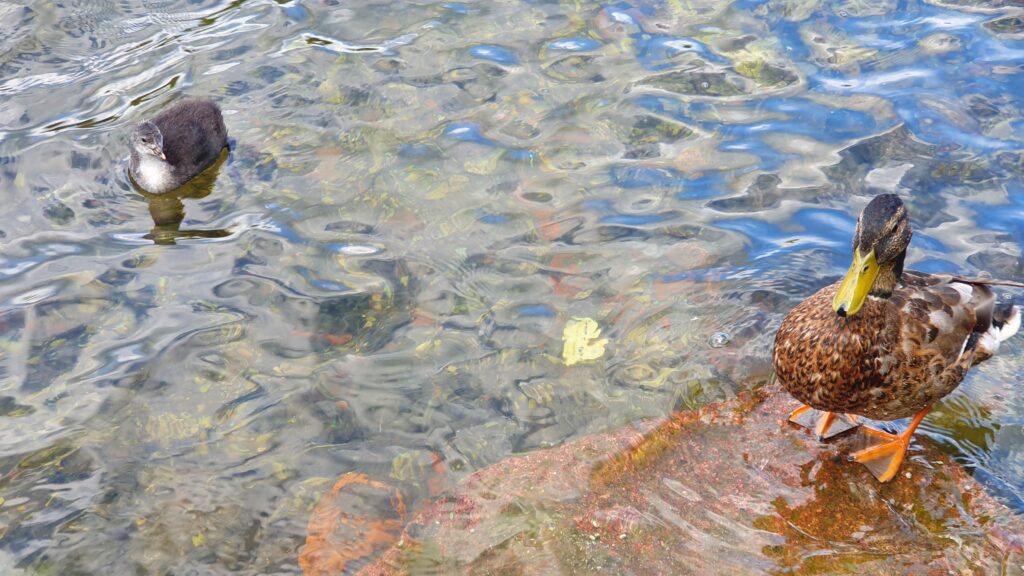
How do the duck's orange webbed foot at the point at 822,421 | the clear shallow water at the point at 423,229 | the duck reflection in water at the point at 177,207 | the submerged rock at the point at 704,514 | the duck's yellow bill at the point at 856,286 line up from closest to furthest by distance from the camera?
the submerged rock at the point at 704,514 < the duck's yellow bill at the point at 856,286 < the clear shallow water at the point at 423,229 < the duck's orange webbed foot at the point at 822,421 < the duck reflection in water at the point at 177,207

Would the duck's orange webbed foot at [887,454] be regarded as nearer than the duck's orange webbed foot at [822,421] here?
Yes

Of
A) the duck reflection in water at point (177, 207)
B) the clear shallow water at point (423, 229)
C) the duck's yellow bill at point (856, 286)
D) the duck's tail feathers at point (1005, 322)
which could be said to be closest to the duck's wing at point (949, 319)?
the duck's tail feathers at point (1005, 322)

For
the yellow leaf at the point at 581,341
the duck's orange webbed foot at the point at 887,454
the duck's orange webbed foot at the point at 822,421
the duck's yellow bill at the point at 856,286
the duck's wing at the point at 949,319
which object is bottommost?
the duck's orange webbed foot at the point at 822,421

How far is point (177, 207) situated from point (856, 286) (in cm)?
459

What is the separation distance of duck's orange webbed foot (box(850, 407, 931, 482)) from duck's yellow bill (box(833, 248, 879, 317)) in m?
0.80

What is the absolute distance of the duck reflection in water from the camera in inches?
240

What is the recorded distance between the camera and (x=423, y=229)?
596 centimetres

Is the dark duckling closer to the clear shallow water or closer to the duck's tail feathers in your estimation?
the clear shallow water

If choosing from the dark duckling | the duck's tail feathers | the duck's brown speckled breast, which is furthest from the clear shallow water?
the duck's brown speckled breast

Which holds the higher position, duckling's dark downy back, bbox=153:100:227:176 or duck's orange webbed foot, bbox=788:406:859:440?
duckling's dark downy back, bbox=153:100:227:176

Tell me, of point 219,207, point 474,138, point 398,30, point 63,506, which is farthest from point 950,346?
point 398,30

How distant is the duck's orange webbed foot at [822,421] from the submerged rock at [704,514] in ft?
0.21

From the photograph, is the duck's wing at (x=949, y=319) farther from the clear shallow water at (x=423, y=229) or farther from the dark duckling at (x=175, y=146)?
the dark duckling at (x=175, y=146)

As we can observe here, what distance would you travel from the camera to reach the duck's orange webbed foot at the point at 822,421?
473cm
